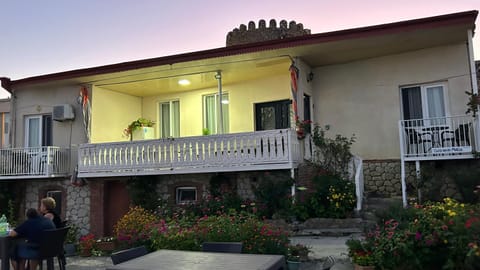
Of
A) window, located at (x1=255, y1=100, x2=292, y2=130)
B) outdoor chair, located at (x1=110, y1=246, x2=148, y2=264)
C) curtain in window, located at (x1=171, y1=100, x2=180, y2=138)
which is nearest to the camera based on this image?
outdoor chair, located at (x1=110, y1=246, x2=148, y2=264)

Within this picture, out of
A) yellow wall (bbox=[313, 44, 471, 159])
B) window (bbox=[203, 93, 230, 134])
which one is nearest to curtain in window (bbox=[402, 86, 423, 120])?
yellow wall (bbox=[313, 44, 471, 159])

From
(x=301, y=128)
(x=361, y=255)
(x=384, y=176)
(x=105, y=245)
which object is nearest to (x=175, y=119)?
(x=301, y=128)

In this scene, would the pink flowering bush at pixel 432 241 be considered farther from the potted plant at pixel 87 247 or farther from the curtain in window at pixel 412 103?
the potted plant at pixel 87 247

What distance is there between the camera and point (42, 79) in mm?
14695

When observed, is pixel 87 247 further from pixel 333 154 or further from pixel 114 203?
pixel 333 154

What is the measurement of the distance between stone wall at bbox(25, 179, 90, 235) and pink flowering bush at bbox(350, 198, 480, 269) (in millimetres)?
11033

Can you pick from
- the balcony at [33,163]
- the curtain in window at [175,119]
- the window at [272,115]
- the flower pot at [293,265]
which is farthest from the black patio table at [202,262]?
the curtain in window at [175,119]

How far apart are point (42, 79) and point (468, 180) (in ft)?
47.0

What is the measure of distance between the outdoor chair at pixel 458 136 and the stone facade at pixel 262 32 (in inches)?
534

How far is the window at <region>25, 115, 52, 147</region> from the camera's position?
15516 millimetres

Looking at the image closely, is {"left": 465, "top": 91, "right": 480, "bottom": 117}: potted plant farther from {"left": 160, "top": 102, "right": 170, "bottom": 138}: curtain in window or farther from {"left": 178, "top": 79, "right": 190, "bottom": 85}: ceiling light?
{"left": 160, "top": 102, "right": 170, "bottom": 138}: curtain in window

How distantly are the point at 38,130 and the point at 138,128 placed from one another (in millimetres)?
4028

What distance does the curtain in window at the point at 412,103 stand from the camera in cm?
1189

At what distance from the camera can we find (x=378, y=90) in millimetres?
12281
